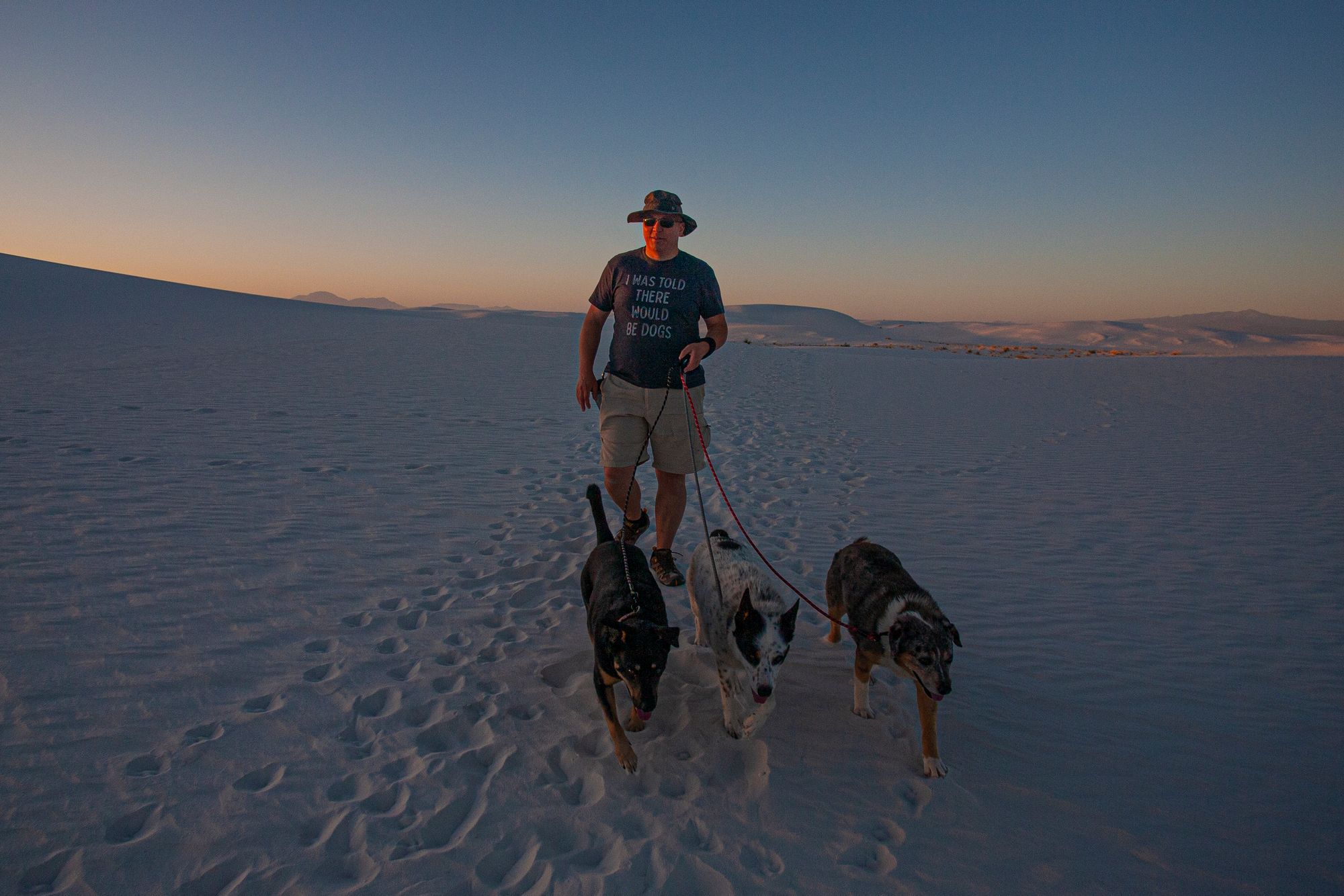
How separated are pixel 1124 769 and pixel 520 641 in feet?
11.3

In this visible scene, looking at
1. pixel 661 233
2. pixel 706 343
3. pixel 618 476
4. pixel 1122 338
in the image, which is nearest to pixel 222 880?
pixel 618 476

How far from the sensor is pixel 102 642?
3.75 meters

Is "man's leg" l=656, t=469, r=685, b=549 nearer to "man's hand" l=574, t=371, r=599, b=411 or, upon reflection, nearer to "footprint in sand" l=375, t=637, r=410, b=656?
"man's hand" l=574, t=371, r=599, b=411

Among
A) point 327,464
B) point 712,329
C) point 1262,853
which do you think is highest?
point 712,329

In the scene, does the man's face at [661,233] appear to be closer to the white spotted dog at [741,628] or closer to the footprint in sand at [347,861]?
the white spotted dog at [741,628]

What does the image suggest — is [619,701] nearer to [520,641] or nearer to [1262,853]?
[520,641]

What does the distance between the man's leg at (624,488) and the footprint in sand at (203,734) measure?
269cm

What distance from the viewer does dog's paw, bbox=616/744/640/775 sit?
3.06m

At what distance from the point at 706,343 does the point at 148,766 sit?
12.3 ft

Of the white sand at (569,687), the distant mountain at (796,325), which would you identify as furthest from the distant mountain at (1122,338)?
the white sand at (569,687)

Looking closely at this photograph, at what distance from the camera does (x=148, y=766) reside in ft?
9.41

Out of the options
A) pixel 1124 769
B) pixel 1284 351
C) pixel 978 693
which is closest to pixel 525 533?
pixel 978 693

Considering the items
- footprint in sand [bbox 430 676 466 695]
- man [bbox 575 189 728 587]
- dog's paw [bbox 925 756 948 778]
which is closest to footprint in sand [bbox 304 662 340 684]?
footprint in sand [bbox 430 676 466 695]

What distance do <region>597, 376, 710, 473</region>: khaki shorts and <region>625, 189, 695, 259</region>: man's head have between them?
98 centimetres
